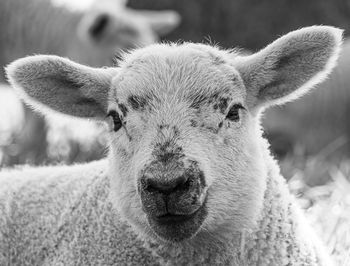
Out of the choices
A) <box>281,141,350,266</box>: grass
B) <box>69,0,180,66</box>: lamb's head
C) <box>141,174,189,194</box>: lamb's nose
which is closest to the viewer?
<box>141,174,189,194</box>: lamb's nose

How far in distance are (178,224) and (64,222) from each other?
1.32 m

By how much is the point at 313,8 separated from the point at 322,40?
20.6 meters

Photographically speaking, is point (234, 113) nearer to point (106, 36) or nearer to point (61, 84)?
point (61, 84)

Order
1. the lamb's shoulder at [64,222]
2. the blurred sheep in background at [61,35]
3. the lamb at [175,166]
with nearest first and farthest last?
the lamb at [175,166] → the lamb's shoulder at [64,222] → the blurred sheep in background at [61,35]

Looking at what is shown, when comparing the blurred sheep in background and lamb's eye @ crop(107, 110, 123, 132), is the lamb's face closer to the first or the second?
lamb's eye @ crop(107, 110, 123, 132)

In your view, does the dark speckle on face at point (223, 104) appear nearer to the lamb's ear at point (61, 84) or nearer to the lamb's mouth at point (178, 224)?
the lamb's mouth at point (178, 224)

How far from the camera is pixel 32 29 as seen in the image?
1684cm

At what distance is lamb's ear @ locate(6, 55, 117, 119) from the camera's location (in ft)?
20.0

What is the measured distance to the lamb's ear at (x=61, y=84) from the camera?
6.11 meters

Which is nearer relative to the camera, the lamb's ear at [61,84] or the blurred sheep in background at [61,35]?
the lamb's ear at [61,84]

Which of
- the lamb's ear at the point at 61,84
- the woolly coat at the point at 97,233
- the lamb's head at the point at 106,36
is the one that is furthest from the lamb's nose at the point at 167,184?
the lamb's head at the point at 106,36

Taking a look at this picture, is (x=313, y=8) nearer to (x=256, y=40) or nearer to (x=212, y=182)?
(x=256, y=40)

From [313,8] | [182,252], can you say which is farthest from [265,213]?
[313,8]

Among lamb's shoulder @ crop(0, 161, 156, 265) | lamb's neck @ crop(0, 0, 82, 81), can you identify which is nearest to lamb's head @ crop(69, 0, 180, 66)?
lamb's neck @ crop(0, 0, 82, 81)
